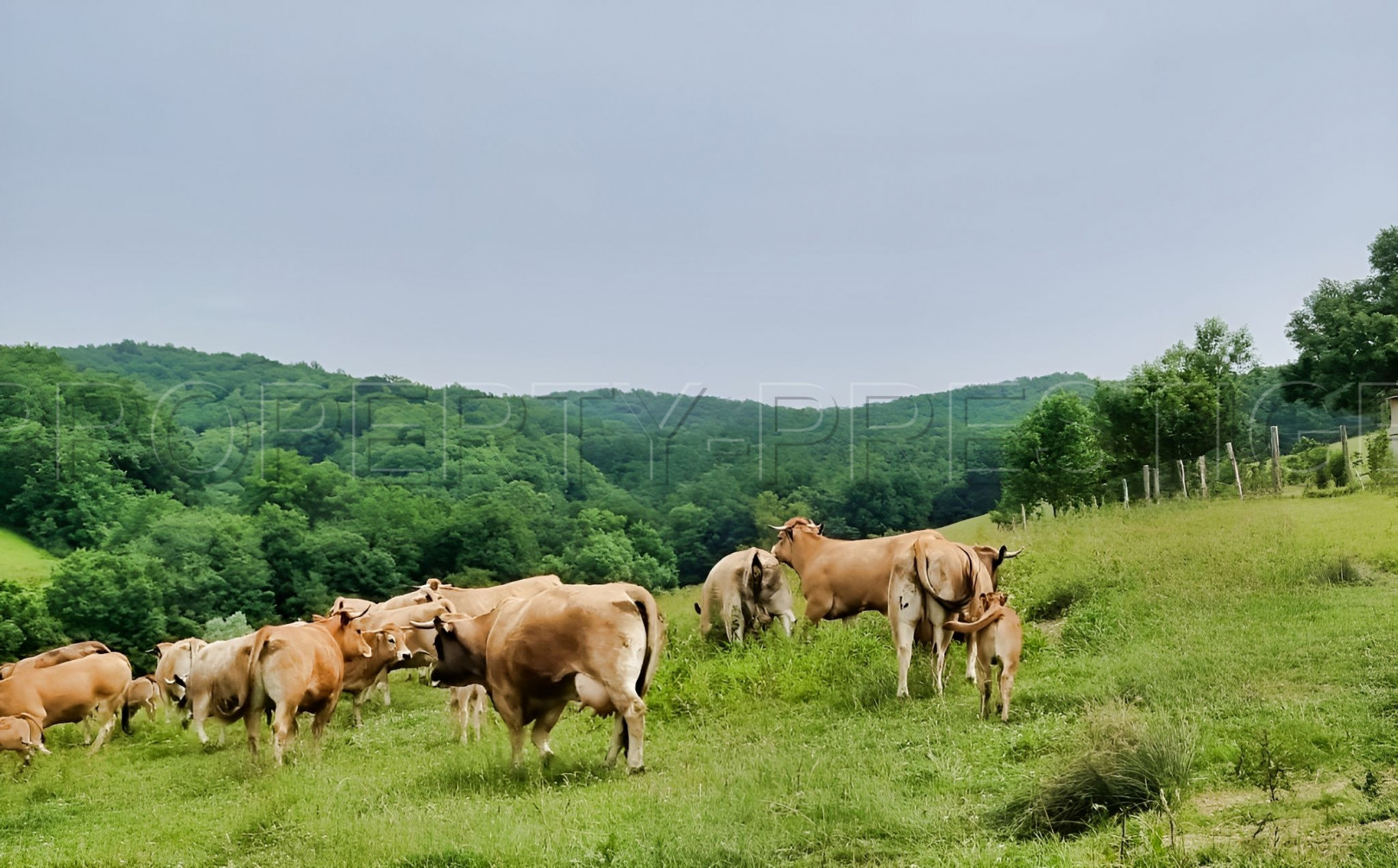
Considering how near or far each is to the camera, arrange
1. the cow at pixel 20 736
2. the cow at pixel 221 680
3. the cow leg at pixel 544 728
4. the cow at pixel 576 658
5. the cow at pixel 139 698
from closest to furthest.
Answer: the cow at pixel 576 658 < the cow leg at pixel 544 728 < the cow at pixel 221 680 < the cow at pixel 20 736 < the cow at pixel 139 698

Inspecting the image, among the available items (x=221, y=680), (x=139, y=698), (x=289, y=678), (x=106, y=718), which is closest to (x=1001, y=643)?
(x=289, y=678)

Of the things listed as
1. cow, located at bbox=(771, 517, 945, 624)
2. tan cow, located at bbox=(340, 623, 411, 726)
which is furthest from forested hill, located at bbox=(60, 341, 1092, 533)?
tan cow, located at bbox=(340, 623, 411, 726)

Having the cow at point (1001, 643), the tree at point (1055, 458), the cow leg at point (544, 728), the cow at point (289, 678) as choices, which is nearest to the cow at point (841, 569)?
the cow at point (1001, 643)

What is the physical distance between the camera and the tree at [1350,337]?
35812 millimetres

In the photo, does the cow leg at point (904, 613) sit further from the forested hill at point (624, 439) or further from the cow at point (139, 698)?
the forested hill at point (624, 439)

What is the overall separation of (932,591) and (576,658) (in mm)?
4922

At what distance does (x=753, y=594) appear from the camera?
693 inches

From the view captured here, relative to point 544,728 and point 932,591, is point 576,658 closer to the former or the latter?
point 544,728

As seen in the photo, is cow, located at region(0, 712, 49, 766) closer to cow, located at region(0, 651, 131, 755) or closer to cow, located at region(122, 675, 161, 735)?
cow, located at region(0, 651, 131, 755)

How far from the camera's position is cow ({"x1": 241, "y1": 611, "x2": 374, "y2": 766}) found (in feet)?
40.5

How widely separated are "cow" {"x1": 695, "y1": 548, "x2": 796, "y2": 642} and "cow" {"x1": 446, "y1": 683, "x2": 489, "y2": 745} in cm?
472

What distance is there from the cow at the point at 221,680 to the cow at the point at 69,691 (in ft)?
8.70

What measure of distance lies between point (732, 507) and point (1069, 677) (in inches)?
1612

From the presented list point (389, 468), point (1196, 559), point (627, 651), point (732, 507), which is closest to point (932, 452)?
point (732, 507)
